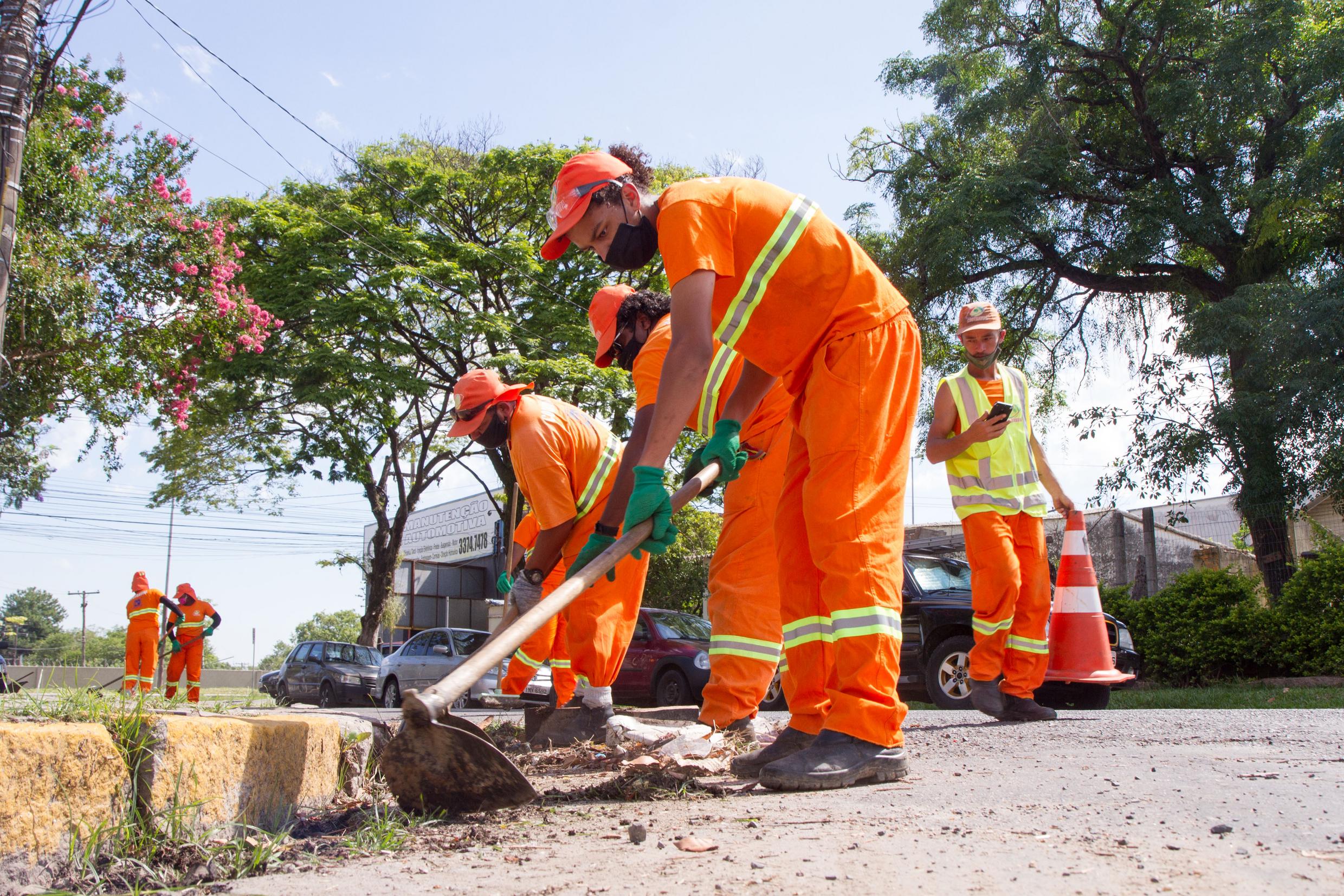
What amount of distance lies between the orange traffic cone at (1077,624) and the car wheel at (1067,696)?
1432mm

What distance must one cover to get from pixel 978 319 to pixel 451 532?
1532 inches

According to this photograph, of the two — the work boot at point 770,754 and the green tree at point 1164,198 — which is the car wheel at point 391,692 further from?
the work boot at point 770,754

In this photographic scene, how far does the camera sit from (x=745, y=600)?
356 centimetres

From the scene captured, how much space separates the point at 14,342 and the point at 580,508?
902 centimetres

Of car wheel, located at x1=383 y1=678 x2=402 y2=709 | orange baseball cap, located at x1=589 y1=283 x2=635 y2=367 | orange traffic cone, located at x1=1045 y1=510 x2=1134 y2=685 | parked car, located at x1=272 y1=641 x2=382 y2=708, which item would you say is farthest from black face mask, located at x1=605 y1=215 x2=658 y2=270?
parked car, located at x1=272 y1=641 x2=382 y2=708

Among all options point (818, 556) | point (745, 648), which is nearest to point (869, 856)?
point (818, 556)

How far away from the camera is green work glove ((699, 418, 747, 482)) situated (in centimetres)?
302

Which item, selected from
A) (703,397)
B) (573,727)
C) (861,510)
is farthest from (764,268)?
(573,727)

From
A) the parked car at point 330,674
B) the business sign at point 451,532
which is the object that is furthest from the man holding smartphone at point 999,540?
the business sign at point 451,532

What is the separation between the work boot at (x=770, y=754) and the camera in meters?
2.81

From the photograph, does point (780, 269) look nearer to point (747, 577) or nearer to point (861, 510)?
point (861, 510)

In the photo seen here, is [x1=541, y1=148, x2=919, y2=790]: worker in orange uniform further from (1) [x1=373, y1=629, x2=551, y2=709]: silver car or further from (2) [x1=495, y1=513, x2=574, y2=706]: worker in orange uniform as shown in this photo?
(1) [x1=373, y1=629, x2=551, y2=709]: silver car

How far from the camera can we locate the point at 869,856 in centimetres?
167

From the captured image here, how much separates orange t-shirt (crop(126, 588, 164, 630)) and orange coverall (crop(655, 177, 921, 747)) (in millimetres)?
13478
